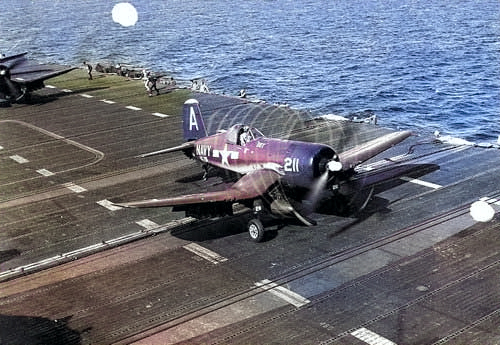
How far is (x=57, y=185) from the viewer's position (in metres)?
31.7

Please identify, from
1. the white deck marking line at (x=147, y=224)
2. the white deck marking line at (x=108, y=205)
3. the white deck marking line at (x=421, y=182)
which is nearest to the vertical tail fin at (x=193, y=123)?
the white deck marking line at (x=108, y=205)

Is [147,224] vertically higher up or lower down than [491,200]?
lower down

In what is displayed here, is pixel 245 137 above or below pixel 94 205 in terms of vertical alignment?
above

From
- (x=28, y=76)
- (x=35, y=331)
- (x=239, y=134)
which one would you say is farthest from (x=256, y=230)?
(x=28, y=76)

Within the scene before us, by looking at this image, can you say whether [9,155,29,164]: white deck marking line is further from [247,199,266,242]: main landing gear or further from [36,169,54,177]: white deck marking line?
[247,199,266,242]: main landing gear

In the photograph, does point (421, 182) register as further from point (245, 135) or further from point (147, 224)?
point (147, 224)

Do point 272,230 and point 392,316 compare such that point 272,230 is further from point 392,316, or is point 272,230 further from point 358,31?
point 358,31

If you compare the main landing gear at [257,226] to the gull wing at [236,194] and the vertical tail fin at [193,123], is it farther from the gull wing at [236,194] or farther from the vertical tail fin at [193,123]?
→ the vertical tail fin at [193,123]

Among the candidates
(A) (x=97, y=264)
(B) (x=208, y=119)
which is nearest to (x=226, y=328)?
(A) (x=97, y=264)

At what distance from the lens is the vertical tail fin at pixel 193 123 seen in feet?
99.3

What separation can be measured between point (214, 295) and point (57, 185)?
1642cm

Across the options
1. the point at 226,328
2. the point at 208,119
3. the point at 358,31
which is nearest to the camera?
the point at 226,328

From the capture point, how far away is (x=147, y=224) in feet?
82.7

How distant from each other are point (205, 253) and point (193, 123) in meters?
10.3
